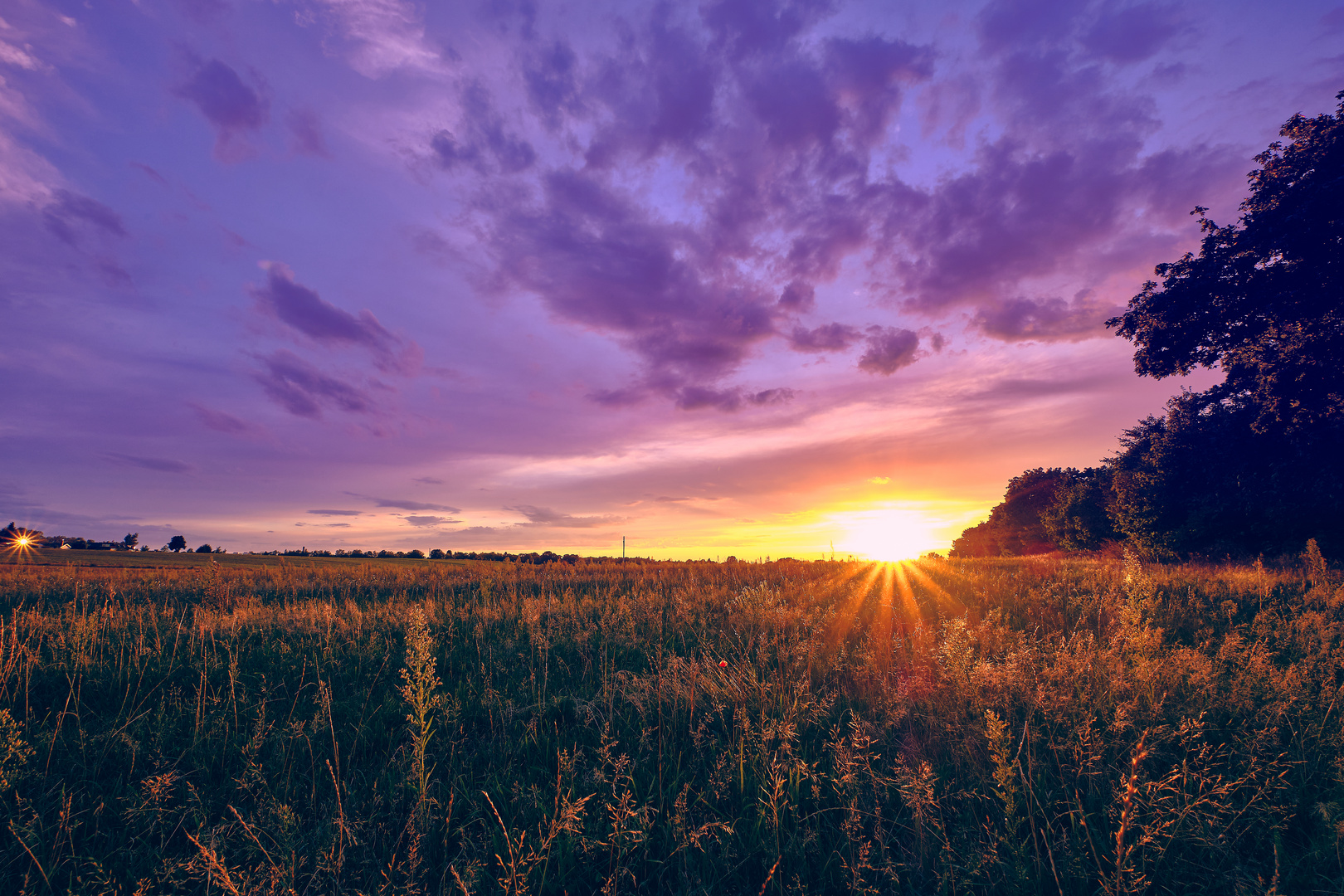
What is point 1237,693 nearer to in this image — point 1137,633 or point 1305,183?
point 1137,633

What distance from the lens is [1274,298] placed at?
17.0m

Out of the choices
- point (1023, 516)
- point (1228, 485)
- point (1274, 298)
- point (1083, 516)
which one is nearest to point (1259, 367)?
point (1274, 298)

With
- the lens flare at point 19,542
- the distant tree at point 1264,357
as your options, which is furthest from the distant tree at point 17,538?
the distant tree at point 1264,357

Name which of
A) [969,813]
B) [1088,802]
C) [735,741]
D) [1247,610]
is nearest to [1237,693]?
[1088,802]

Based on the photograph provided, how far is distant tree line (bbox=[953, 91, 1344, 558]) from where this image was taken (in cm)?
1594

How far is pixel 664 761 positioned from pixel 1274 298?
25797mm

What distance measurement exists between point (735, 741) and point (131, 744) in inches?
155

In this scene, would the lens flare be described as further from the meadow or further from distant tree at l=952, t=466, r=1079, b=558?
distant tree at l=952, t=466, r=1079, b=558

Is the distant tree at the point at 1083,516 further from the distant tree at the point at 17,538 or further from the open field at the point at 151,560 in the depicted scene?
the distant tree at the point at 17,538

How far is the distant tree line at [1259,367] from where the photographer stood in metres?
15.9

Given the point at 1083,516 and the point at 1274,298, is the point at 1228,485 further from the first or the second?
the point at 1083,516

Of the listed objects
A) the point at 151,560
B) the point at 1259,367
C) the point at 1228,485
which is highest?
the point at 1259,367

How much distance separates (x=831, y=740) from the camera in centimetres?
348

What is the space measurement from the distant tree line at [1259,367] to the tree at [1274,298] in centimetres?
4
